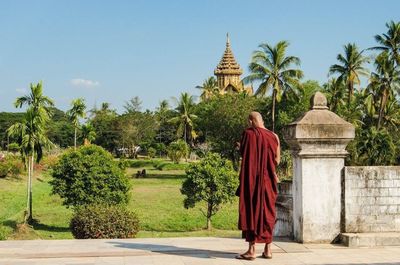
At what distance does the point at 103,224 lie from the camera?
1373 centimetres

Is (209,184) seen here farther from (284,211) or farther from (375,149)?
(375,149)

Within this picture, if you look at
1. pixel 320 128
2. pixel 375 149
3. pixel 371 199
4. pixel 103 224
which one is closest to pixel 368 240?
pixel 371 199

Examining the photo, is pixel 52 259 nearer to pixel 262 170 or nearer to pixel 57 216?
pixel 262 170

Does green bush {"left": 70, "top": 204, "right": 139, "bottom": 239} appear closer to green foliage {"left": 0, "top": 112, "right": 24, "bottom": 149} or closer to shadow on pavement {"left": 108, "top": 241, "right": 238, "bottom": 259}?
shadow on pavement {"left": 108, "top": 241, "right": 238, "bottom": 259}

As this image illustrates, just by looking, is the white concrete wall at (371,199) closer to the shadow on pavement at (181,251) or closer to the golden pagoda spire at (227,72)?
the shadow on pavement at (181,251)

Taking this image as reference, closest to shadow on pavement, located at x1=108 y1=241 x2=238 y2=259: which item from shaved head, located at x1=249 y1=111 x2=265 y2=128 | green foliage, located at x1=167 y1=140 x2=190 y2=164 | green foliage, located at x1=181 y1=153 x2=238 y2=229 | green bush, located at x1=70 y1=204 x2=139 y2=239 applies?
shaved head, located at x1=249 y1=111 x2=265 y2=128

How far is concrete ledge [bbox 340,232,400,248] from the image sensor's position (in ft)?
23.0

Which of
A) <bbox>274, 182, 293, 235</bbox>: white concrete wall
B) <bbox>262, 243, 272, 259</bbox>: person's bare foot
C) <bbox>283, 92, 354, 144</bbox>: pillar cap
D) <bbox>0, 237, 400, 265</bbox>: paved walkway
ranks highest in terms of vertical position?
<bbox>283, 92, 354, 144</bbox>: pillar cap

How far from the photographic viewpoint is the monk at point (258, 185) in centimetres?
624

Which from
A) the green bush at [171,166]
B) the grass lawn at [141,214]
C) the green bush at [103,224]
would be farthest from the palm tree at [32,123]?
the green bush at [171,166]

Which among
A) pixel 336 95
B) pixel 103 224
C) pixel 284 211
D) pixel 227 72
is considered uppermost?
pixel 227 72

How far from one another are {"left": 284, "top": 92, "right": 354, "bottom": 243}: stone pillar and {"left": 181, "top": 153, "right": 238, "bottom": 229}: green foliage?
1399cm

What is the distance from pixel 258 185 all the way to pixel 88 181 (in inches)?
636

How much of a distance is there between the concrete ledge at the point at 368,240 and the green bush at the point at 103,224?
764 cm
